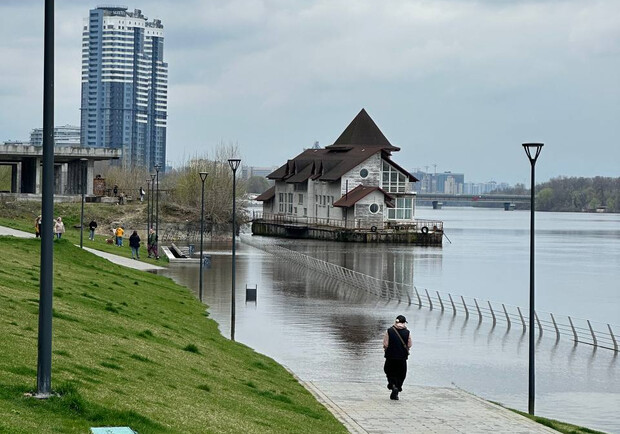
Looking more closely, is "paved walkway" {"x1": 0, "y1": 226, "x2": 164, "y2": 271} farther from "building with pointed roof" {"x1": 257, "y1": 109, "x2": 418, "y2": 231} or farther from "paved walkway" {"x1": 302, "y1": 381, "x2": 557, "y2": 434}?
"building with pointed roof" {"x1": 257, "y1": 109, "x2": 418, "y2": 231}

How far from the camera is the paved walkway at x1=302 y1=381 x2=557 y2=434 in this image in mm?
18547

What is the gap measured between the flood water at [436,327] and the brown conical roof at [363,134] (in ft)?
155

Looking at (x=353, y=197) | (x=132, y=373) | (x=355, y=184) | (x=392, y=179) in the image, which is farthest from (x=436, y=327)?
(x=392, y=179)

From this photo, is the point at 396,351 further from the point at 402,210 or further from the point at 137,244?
the point at 402,210

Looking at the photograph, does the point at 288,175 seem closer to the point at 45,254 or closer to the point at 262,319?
the point at 262,319

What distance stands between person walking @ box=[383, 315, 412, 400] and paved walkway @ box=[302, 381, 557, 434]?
1.29ft

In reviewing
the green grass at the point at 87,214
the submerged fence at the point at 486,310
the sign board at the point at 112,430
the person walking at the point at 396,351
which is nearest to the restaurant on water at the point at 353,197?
the green grass at the point at 87,214

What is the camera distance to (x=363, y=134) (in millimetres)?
128875

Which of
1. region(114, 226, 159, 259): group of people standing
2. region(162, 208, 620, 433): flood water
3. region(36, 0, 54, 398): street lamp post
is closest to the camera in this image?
region(36, 0, 54, 398): street lamp post

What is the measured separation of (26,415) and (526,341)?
25642 millimetres

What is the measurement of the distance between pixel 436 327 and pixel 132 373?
22315 millimetres

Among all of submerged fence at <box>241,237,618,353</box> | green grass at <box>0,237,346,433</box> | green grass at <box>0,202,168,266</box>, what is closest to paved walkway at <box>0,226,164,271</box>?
submerged fence at <box>241,237,618,353</box>

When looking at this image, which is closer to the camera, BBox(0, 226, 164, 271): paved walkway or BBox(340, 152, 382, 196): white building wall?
BBox(0, 226, 164, 271): paved walkway

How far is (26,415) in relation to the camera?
1258 cm
